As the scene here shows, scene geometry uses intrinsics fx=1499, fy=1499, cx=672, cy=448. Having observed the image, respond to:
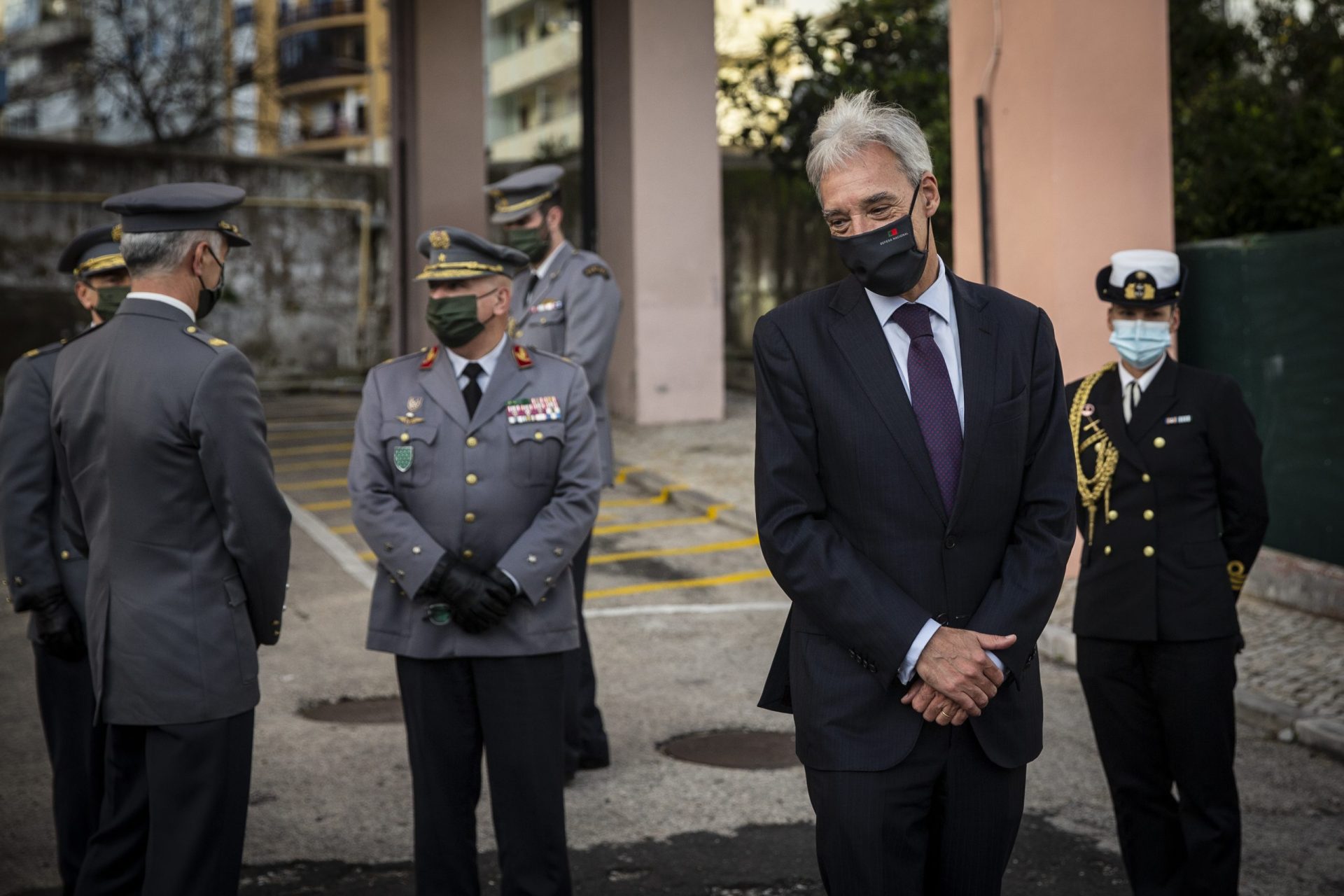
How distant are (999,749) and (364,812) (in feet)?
11.5

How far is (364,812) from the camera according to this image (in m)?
5.98

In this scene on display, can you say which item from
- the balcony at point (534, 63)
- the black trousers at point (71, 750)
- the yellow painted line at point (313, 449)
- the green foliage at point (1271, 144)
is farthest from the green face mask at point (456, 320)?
the balcony at point (534, 63)

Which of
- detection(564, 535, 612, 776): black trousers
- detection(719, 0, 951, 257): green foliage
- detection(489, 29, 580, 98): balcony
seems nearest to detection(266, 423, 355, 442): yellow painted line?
A: detection(719, 0, 951, 257): green foliage

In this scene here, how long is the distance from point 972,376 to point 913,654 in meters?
0.62

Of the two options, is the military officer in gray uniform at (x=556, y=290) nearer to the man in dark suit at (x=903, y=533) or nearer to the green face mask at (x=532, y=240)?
the green face mask at (x=532, y=240)

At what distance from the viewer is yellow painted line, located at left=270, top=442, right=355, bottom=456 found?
17.2m

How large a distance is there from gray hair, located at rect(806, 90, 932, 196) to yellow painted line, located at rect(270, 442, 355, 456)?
1445 cm

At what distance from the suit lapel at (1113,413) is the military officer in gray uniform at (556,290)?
7.64ft

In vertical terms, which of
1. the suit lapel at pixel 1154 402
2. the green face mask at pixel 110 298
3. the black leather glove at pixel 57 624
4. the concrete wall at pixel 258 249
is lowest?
the black leather glove at pixel 57 624

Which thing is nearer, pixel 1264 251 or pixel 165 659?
pixel 165 659

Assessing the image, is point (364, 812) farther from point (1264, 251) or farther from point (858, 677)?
point (1264, 251)

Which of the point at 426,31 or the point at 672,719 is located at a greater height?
the point at 426,31

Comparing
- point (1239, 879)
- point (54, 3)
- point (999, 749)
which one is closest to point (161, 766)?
point (999, 749)

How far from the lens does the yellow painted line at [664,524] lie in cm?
1275
